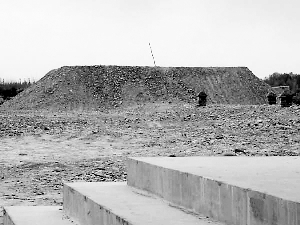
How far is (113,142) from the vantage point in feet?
60.1

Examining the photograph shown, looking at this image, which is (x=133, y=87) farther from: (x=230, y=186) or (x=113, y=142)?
(x=230, y=186)

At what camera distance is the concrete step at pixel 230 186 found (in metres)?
3.76

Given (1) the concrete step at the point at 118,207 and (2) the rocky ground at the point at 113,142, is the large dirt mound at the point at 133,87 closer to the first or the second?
(2) the rocky ground at the point at 113,142

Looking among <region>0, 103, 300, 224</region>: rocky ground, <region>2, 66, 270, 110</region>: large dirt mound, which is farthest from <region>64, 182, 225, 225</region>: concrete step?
<region>2, 66, 270, 110</region>: large dirt mound

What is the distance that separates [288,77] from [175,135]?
166 feet

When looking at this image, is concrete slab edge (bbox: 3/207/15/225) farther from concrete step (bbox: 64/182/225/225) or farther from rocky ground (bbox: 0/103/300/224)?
rocky ground (bbox: 0/103/300/224)

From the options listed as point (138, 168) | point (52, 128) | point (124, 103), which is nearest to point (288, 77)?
point (124, 103)

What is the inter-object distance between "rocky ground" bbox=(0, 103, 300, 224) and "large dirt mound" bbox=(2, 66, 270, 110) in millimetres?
17702

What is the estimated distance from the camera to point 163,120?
84.5ft

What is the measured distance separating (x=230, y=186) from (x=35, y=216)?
257 cm

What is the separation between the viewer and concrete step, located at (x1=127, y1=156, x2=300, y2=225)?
3756mm

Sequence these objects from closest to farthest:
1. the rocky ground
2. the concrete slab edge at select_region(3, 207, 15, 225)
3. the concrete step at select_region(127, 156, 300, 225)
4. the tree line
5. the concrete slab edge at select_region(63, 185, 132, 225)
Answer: the concrete step at select_region(127, 156, 300, 225), the concrete slab edge at select_region(63, 185, 132, 225), the concrete slab edge at select_region(3, 207, 15, 225), the rocky ground, the tree line

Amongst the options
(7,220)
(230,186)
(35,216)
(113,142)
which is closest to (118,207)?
(230,186)

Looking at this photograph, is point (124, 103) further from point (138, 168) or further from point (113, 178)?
point (138, 168)
